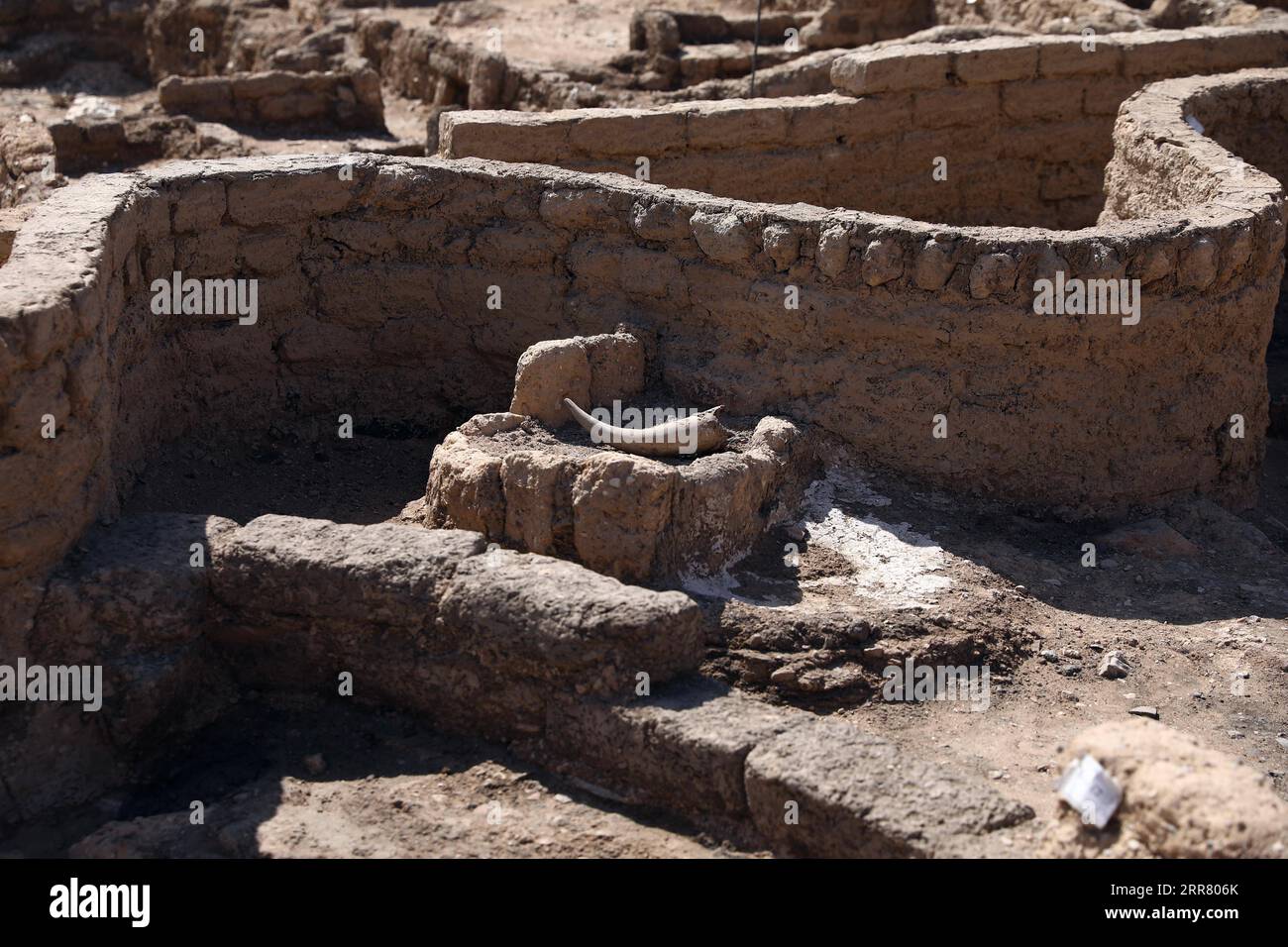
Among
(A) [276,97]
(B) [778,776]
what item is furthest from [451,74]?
(B) [778,776]

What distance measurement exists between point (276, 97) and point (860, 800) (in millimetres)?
10912

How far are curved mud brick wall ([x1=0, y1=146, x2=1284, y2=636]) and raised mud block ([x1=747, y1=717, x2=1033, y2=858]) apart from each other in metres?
2.37

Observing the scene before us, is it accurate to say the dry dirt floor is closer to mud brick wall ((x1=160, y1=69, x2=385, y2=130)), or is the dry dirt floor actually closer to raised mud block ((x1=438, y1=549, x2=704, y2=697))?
raised mud block ((x1=438, y1=549, x2=704, y2=697))

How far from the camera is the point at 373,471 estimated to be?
25.2 feet

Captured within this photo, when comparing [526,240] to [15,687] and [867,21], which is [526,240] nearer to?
[15,687]

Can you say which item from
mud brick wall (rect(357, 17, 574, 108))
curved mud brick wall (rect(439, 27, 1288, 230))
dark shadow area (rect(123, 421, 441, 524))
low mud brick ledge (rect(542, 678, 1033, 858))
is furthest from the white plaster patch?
mud brick wall (rect(357, 17, 574, 108))

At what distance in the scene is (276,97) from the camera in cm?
1405

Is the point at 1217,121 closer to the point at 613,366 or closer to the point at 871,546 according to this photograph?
the point at 871,546

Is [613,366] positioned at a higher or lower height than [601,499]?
higher

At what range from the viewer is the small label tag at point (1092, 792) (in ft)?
14.7

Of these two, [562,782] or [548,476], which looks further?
[548,476]

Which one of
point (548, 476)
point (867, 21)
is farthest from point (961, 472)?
point (867, 21)

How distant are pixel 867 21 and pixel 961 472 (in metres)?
8.12

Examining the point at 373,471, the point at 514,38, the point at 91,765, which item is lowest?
the point at 91,765
